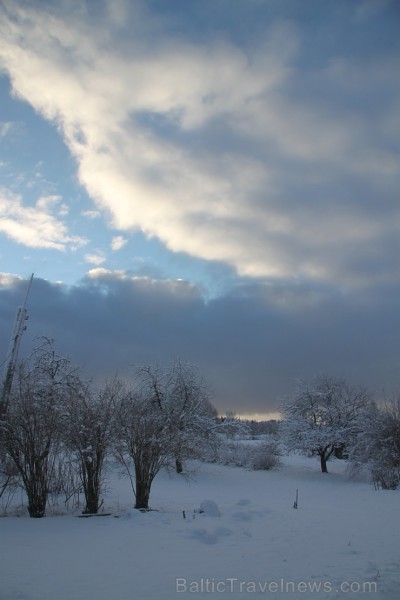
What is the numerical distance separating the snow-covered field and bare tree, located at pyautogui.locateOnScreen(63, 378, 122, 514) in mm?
950

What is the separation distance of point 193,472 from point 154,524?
70.8 feet

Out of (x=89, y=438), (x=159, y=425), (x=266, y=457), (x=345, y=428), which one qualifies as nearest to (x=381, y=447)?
(x=345, y=428)

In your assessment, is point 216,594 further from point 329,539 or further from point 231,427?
point 231,427

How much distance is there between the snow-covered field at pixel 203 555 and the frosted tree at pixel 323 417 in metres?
19.3

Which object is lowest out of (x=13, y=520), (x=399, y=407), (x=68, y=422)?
(x=13, y=520)

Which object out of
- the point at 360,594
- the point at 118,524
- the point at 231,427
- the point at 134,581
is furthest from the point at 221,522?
the point at 231,427

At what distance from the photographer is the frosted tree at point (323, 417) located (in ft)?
113

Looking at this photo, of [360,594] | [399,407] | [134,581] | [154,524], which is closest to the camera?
[360,594]

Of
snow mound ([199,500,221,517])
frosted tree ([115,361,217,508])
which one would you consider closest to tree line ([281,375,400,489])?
frosted tree ([115,361,217,508])

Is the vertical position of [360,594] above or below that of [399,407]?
below

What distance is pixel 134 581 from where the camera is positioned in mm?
7125

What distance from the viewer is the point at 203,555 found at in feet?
29.0

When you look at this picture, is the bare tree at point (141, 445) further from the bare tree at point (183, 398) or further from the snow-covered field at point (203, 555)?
the bare tree at point (183, 398)

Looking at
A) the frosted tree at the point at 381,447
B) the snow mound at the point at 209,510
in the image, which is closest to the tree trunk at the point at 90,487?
the snow mound at the point at 209,510
